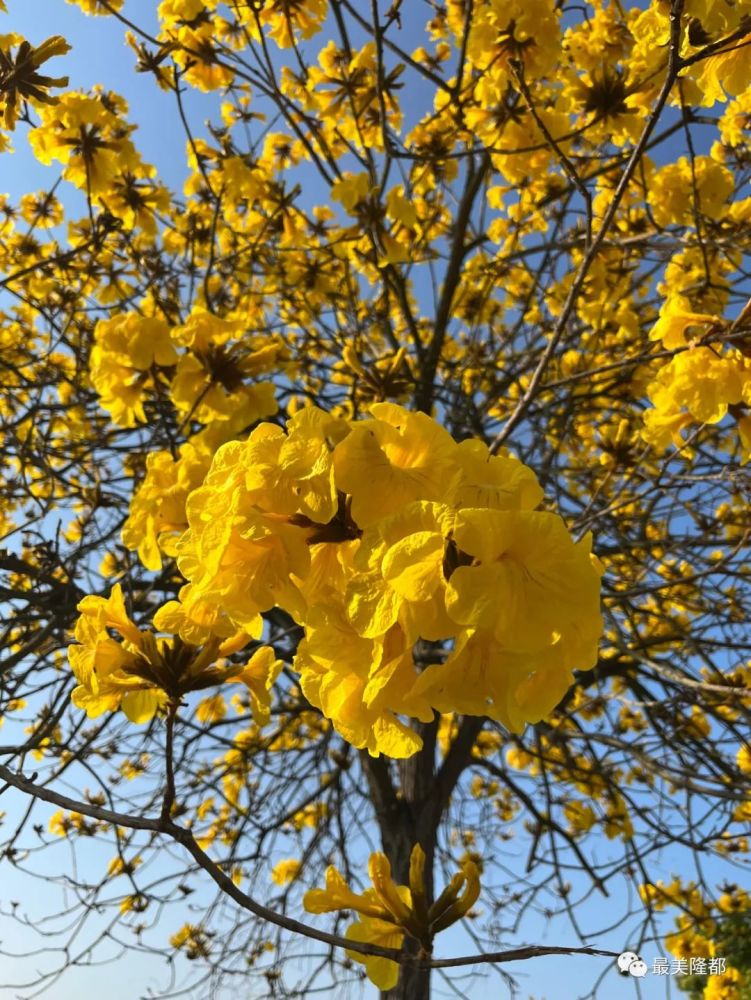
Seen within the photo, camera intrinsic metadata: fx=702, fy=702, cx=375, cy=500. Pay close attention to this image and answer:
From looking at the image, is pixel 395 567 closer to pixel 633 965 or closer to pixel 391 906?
pixel 633 965

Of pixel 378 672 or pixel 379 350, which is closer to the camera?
pixel 378 672

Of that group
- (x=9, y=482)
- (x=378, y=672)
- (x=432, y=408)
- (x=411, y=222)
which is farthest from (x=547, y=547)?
(x=9, y=482)

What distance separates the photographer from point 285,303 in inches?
193

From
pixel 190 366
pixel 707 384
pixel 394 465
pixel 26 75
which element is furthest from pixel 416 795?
pixel 26 75

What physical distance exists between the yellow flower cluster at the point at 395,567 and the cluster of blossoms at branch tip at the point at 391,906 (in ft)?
1.78

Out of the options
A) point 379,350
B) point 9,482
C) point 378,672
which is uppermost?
point 379,350

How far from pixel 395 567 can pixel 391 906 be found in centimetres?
91

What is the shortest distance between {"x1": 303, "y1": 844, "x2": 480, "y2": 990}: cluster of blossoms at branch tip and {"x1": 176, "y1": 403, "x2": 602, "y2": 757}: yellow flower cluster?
0.54 metres

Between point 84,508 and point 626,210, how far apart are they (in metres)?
3.58

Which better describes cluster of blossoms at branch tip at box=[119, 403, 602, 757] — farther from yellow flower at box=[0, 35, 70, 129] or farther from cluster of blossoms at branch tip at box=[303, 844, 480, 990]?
yellow flower at box=[0, 35, 70, 129]

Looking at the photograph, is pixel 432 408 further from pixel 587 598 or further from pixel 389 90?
pixel 587 598

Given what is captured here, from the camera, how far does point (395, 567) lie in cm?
79

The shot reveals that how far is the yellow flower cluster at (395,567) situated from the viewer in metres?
0.79

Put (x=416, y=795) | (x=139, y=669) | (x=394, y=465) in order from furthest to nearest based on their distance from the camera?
(x=416, y=795) < (x=139, y=669) < (x=394, y=465)
